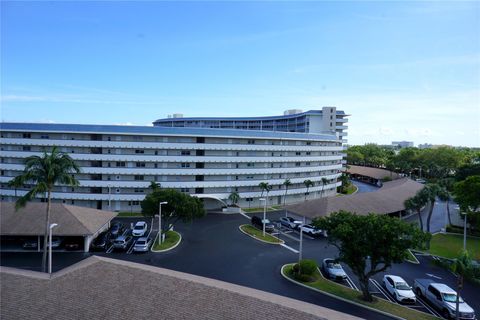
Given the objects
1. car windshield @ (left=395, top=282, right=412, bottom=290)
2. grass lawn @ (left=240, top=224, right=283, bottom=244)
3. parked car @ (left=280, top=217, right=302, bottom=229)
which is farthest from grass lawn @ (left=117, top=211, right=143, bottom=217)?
car windshield @ (left=395, top=282, right=412, bottom=290)

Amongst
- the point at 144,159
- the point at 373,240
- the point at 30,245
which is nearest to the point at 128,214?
the point at 144,159

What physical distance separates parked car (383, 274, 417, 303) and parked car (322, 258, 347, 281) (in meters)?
4.05

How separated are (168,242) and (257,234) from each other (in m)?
13.5

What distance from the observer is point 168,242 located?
4341 cm

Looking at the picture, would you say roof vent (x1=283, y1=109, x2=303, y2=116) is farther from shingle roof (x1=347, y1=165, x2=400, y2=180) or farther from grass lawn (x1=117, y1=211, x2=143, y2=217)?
grass lawn (x1=117, y1=211, x2=143, y2=217)

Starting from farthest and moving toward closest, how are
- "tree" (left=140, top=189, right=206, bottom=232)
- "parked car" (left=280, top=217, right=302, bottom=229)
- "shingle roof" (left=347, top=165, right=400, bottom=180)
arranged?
1. "shingle roof" (left=347, top=165, right=400, bottom=180)
2. "parked car" (left=280, top=217, right=302, bottom=229)
3. "tree" (left=140, top=189, right=206, bottom=232)

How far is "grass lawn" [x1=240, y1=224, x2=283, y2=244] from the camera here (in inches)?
1820

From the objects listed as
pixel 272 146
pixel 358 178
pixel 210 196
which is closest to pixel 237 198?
pixel 210 196

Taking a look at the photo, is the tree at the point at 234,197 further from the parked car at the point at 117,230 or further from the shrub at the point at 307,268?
the shrub at the point at 307,268

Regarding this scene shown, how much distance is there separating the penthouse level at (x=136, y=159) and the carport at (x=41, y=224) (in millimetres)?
19506

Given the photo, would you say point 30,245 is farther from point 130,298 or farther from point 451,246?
point 451,246

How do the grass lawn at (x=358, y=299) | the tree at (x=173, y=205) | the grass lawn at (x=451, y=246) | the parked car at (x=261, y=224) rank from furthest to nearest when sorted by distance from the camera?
the parked car at (x=261, y=224)
the tree at (x=173, y=205)
the grass lawn at (x=451, y=246)
the grass lawn at (x=358, y=299)

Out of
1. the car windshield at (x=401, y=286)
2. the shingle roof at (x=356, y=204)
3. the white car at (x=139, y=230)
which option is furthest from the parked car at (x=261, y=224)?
the car windshield at (x=401, y=286)

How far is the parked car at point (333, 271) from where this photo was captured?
106 ft
